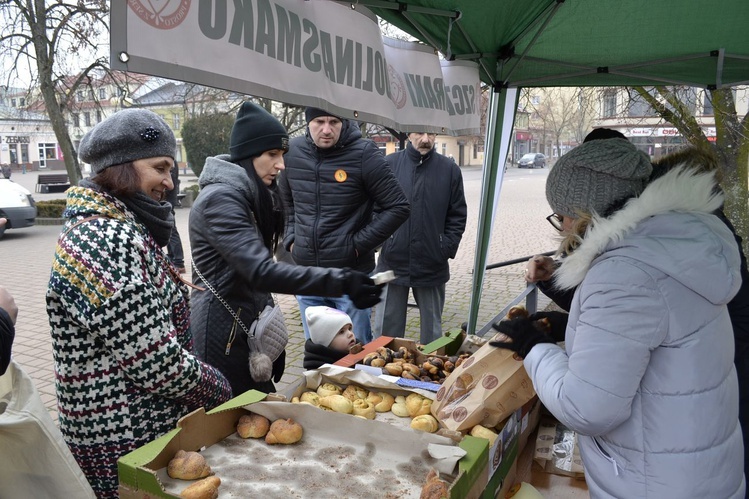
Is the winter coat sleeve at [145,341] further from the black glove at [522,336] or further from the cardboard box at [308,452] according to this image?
the black glove at [522,336]

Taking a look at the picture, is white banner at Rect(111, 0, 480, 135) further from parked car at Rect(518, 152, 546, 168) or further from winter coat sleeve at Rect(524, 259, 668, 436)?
parked car at Rect(518, 152, 546, 168)

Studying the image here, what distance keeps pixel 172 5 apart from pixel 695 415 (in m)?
1.57

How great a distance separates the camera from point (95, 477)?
5.82 ft

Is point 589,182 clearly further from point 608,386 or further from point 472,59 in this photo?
point 472,59

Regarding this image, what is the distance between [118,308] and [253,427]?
52 cm

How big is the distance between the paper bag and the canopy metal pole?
2.41 metres

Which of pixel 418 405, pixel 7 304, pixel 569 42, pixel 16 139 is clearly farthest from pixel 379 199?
pixel 16 139

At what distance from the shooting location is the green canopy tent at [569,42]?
2.85 m

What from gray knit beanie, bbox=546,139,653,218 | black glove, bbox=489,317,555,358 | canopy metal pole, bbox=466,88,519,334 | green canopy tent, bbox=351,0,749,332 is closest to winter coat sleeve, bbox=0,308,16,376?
black glove, bbox=489,317,555,358

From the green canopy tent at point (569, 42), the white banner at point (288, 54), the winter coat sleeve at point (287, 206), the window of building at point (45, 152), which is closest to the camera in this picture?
the white banner at point (288, 54)

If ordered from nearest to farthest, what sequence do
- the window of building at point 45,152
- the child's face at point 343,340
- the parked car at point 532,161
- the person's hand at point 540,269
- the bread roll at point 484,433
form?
1. the bread roll at point 484,433
2. the person's hand at point 540,269
3. the child's face at point 343,340
4. the parked car at point 532,161
5. the window of building at point 45,152

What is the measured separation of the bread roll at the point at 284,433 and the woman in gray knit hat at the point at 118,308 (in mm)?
280

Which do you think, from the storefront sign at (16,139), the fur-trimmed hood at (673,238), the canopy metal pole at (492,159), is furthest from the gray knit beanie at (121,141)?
the storefront sign at (16,139)

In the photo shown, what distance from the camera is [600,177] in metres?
1.55
